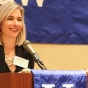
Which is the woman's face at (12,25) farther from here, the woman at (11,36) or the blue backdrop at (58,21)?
the blue backdrop at (58,21)

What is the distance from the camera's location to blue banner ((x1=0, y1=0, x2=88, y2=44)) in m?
2.44

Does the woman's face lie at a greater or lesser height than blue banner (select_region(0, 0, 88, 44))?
greater

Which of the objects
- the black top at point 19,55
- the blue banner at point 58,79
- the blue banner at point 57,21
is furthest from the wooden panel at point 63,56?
the blue banner at point 58,79

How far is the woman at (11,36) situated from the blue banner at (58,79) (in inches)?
17.8

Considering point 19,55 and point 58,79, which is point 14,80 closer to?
point 58,79

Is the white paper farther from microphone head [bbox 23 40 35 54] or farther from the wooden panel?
the wooden panel

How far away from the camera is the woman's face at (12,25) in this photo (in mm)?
1635

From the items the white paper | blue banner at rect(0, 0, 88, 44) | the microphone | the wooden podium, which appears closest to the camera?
the wooden podium

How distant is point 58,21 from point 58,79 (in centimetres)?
137

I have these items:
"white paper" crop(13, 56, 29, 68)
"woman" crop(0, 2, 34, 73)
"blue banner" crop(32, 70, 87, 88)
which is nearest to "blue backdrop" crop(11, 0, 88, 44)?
"woman" crop(0, 2, 34, 73)

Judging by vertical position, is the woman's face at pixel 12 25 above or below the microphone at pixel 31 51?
above

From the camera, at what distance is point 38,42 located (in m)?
2.46

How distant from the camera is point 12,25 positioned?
1.64 meters

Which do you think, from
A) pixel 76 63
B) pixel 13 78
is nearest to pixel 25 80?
pixel 13 78
